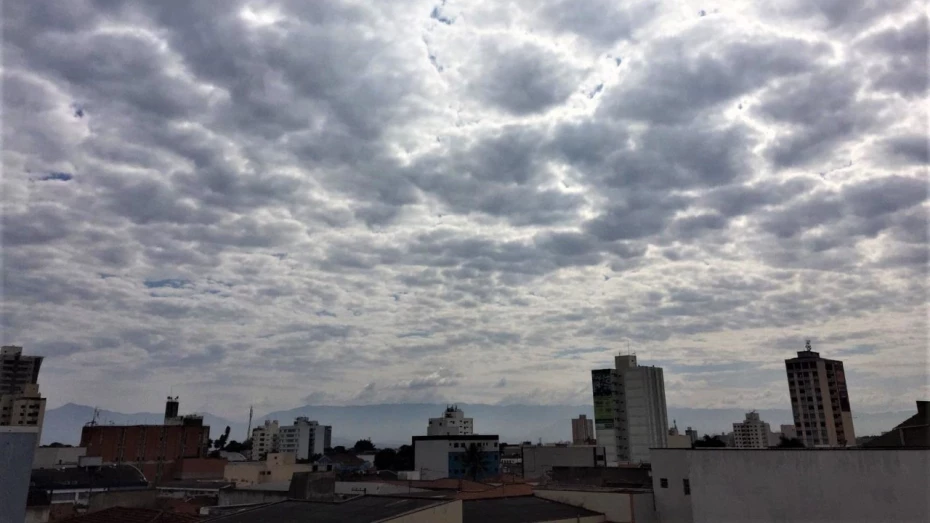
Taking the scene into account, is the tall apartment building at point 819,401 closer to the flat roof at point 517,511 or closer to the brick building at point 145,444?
the flat roof at point 517,511

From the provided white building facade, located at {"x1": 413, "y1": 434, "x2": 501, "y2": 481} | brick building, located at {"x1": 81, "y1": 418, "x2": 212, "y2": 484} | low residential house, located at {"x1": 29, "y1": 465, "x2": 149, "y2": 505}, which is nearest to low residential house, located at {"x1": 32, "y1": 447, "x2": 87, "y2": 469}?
brick building, located at {"x1": 81, "y1": 418, "x2": 212, "y2": 484}

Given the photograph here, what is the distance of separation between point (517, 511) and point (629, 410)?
412 feet

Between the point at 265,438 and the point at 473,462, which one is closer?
the point at 473,462

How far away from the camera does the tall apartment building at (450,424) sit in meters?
184

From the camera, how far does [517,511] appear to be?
33969 millimetres

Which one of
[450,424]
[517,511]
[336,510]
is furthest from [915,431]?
[450,424]

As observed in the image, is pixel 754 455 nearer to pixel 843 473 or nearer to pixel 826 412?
pixel 843 473

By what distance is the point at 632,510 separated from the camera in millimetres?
33438

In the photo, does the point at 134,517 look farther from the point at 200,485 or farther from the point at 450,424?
the point at 450,424

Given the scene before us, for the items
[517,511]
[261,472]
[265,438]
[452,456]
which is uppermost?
[265,438]

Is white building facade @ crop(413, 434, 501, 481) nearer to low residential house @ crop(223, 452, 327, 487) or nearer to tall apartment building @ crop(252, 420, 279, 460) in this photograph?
low residential house @ crop(223, 452, 327, 487)

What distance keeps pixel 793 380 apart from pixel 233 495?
15122cm

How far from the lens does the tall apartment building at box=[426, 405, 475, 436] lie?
602ft

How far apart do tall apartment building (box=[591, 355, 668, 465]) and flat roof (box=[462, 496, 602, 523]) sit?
4529 inches
